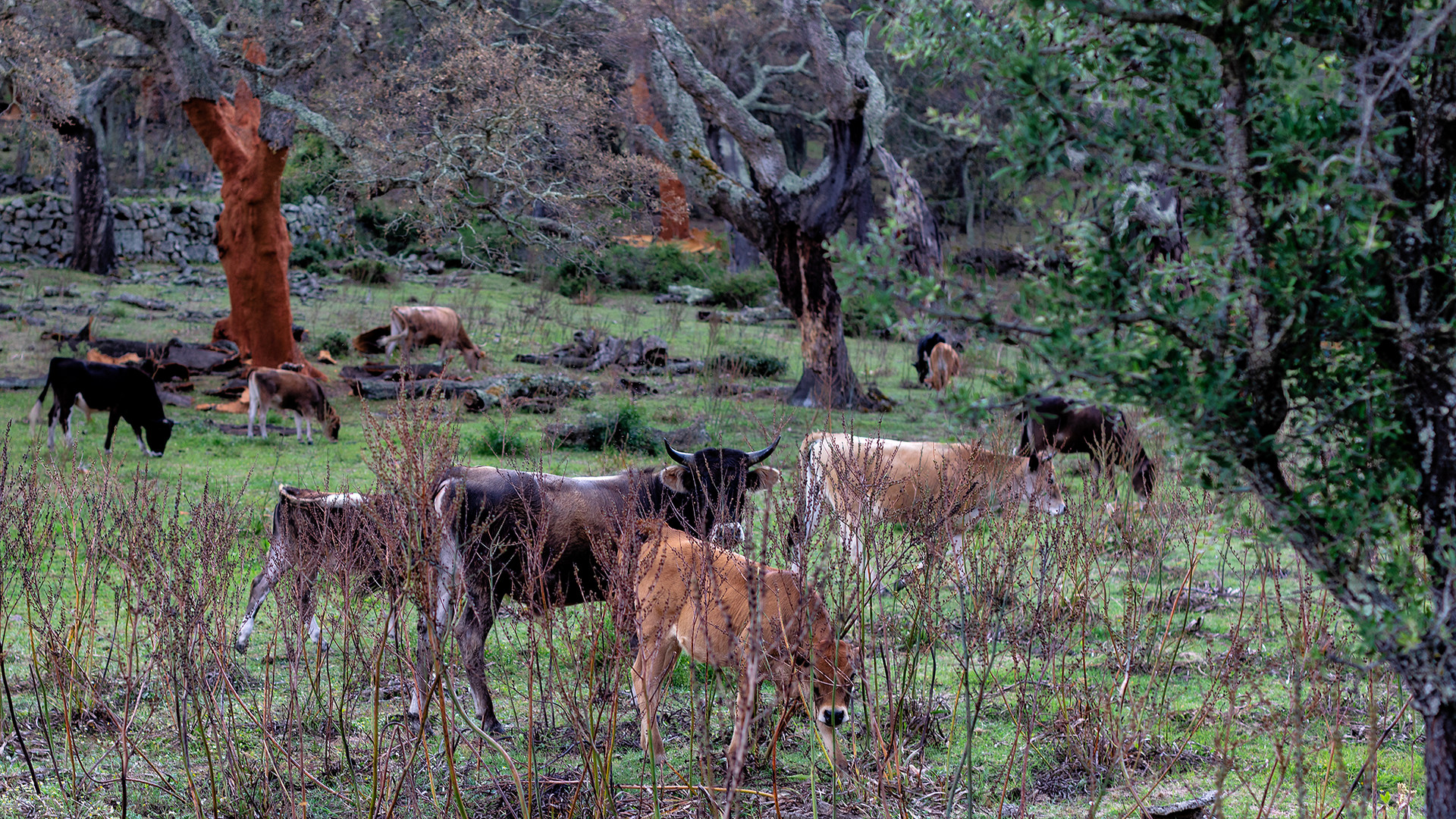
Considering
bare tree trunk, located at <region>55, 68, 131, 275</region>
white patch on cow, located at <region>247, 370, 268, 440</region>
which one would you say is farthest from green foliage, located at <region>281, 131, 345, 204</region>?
white patch on cow, located at <region>247, 370, 268, 440</region>

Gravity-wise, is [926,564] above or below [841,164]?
below

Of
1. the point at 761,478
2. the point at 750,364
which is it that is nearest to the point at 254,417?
the point at 750,364

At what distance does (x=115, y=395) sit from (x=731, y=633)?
37.5 ft

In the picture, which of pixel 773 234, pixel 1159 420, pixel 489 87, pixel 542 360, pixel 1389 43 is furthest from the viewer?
pixel 542 360

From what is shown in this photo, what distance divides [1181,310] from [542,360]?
17550 mm

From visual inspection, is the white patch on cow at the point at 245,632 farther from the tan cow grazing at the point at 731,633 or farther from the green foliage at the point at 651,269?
the green foliage at the point at 651,269

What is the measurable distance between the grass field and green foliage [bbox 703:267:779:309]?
20.1 meters

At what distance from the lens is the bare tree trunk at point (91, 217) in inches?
1045

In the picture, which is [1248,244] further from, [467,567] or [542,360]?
[542,360]

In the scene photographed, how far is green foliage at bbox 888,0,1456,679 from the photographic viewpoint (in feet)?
9.79

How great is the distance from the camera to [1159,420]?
3369 mm

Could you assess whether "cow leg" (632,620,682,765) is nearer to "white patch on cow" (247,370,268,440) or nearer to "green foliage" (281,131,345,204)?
"white patch on cow" (247,370,268,440)

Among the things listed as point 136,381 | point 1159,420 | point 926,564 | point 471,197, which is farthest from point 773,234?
point 1159,420

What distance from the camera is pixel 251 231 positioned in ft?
58.7
